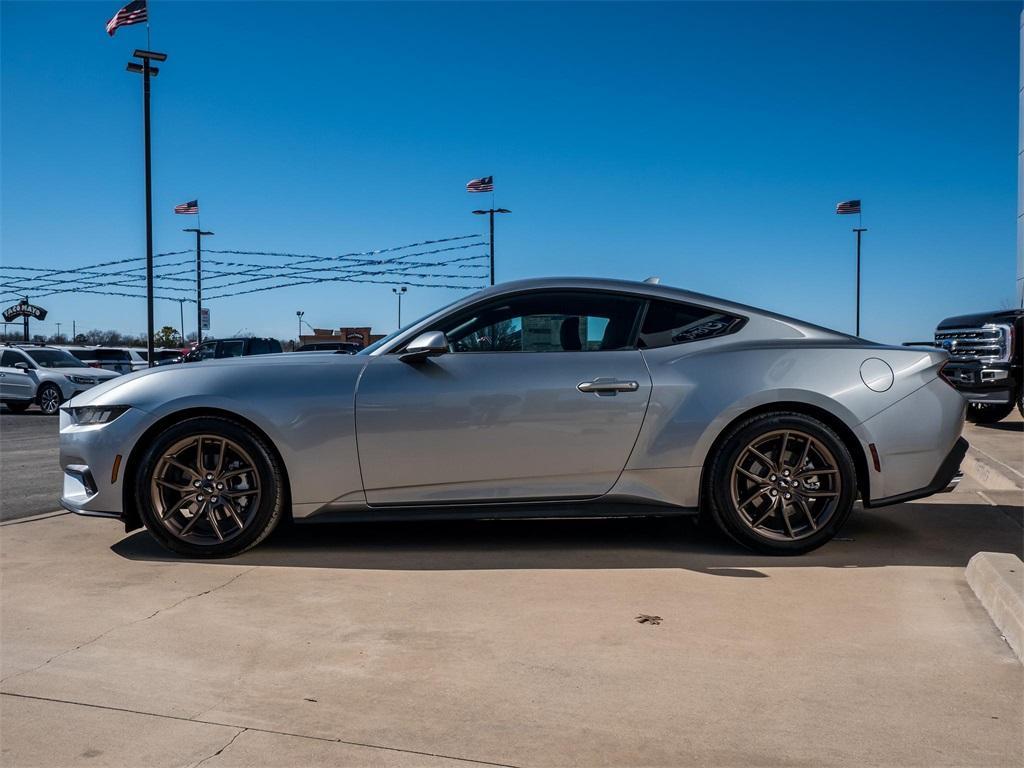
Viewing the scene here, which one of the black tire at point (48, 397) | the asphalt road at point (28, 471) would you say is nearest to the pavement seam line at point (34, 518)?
the asphalt road at point (28, 471)

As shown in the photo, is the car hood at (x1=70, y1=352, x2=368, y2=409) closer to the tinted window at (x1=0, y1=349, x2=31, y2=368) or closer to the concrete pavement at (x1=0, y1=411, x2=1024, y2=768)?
the concrete pavement at (x1=0, y1=411, x2=1024, y2=768)

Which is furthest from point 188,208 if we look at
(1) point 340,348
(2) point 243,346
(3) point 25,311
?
(1) point 340,348

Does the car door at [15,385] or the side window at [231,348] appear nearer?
the car door at [15,385]

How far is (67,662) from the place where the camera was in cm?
318

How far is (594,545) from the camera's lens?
4984mm

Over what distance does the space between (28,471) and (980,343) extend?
38.2 ft

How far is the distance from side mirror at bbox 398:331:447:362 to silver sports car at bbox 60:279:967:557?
0.04 feet

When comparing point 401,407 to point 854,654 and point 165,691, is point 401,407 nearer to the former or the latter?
point 165,691

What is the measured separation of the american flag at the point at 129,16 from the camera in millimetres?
21266

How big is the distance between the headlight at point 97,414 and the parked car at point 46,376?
1564cm

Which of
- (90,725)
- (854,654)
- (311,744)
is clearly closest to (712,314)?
(854,654)

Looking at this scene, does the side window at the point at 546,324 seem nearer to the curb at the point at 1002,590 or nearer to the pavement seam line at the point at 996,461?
the curb at the point at 1002,590

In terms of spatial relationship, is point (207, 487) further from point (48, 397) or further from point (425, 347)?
point (48, 397)

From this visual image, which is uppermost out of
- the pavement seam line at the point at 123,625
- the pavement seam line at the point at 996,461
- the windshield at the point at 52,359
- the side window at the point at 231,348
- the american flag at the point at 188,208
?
the american flag at the point at 188,208
